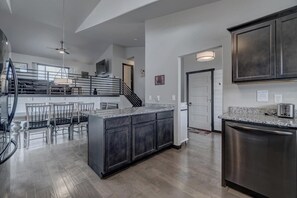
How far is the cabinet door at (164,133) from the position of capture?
3.25 meters

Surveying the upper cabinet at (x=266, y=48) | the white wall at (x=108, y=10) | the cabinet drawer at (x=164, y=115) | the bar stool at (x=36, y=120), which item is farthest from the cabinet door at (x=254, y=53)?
the bar stool at (x=36, y=120)

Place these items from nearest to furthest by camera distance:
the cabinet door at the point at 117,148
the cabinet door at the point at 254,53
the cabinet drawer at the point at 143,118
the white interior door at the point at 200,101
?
1. the cabinet door at the point at 254,53
2. the cabinet door at the point at 117,148
3. the cabinet drawer at the point at 143,118
4. the white interior door at the point at 200,101

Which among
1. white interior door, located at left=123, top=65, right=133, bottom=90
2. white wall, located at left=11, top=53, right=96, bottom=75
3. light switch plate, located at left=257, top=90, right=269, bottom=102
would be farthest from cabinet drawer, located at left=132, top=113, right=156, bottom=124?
white wall, located at left=11, top=53, right=96, bottom=75

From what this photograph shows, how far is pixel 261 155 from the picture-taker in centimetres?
176

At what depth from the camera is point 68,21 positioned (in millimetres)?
5770

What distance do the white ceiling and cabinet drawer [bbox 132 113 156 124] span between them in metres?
2.41

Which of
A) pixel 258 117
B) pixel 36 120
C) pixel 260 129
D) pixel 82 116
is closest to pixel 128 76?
pixel 82 116

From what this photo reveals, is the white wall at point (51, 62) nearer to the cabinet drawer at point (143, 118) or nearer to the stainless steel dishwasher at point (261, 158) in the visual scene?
the cabinet drawer at point (143, 118)

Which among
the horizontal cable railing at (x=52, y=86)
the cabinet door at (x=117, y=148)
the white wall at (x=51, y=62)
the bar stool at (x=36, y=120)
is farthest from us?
the white wall at (x=51, y=62)

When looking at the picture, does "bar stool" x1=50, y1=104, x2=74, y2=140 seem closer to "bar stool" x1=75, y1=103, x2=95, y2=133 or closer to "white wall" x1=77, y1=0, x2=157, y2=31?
"bar stool" x1=75, y1=103, x2=95, y2=133

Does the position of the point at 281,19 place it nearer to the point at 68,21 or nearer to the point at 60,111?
the point at 60,111

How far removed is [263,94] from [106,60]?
7.78 metres

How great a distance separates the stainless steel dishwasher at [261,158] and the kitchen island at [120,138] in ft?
4.49

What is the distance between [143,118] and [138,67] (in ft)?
18.6
